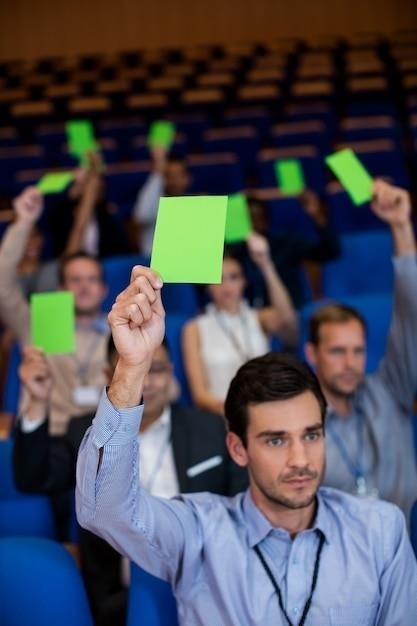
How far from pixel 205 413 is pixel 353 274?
1.54 metres

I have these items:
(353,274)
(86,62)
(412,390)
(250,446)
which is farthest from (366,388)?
(86,62)

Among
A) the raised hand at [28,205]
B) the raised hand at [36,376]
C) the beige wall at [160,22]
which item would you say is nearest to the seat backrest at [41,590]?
the raised hand at [36,376]

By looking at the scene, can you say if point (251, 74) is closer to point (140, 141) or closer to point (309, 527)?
point (140, 141)

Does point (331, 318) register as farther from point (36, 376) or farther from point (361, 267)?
point (361, 267)

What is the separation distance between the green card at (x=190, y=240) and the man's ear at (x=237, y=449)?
1.25ft

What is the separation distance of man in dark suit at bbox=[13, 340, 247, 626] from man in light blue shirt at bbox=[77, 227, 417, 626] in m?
0.43

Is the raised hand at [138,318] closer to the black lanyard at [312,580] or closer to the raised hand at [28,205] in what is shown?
the black lanyard at [312,580]

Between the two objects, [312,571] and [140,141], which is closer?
[312,571]

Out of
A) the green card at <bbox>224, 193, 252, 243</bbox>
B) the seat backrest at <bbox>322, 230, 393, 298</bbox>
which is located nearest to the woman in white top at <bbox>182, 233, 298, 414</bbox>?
the green card at <bbox>224, 193, 252, 243</bbox>

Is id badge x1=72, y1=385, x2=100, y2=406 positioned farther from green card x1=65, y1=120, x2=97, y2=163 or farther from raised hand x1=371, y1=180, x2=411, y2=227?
green card x1=65, y1=120, x2=97, y2=163

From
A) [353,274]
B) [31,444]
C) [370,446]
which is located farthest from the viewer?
[353,274]

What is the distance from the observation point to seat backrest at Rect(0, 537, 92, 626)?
1.42m

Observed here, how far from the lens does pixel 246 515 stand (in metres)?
1.49

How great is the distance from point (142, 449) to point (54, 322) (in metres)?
0.37
